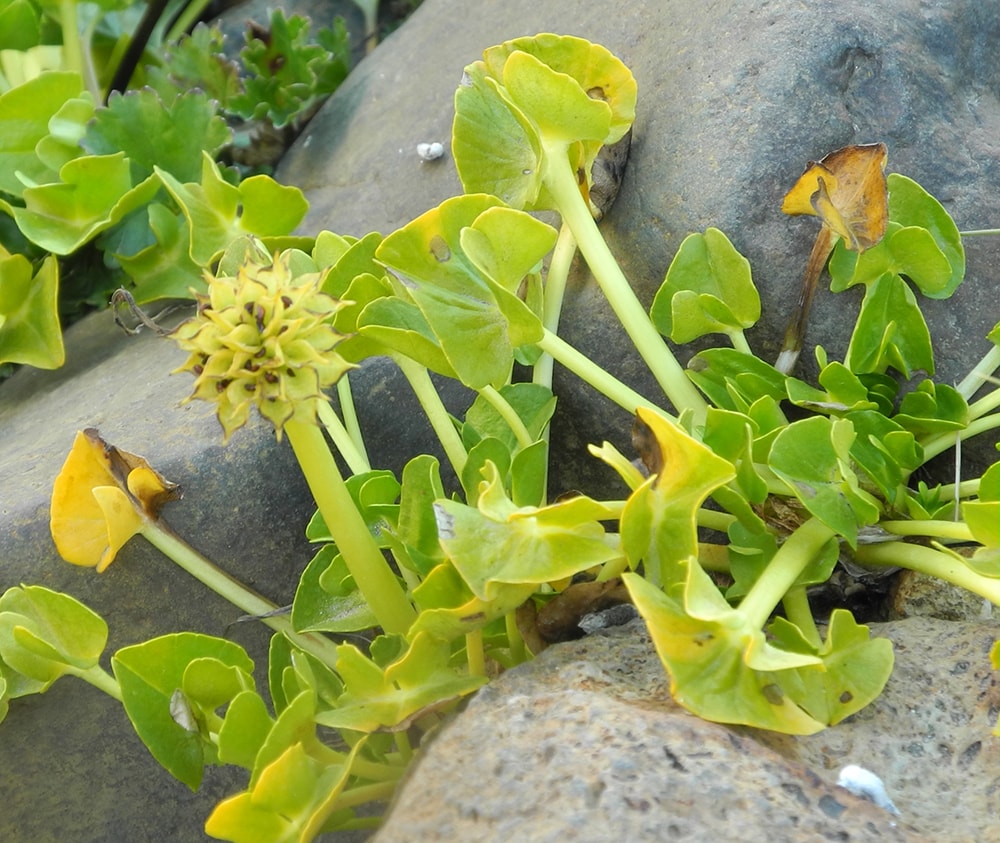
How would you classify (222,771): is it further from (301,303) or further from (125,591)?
(301,303)

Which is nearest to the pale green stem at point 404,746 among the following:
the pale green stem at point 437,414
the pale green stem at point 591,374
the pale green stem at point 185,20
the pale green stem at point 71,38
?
the pale green stem at point 437,414

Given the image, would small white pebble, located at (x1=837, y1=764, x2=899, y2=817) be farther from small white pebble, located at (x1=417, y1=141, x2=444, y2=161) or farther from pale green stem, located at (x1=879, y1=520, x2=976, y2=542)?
small white pebble, located at (x1=417, y1=141, x2=444, y2=161)

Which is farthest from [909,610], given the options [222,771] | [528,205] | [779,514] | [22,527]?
[22,527]

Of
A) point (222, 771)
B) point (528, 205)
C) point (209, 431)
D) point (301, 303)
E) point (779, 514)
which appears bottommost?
point (222, 771)

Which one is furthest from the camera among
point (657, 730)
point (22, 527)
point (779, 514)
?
point (22, 527)

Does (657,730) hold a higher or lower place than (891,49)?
lower

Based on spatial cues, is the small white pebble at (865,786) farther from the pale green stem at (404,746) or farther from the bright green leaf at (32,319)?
the bright green leaf at (32,319)

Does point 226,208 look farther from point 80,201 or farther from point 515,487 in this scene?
point 515,487
